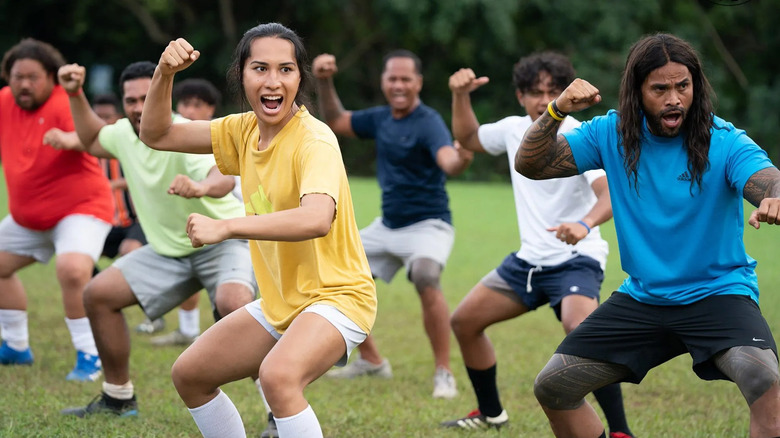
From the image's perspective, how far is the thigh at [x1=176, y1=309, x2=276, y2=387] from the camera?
13.9 ft

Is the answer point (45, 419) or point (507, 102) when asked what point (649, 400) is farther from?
point (507, 102)

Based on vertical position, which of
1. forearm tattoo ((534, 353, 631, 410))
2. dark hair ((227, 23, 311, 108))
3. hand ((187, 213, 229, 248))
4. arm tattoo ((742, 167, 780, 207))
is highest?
dark hair ((227, 23, 311, 108))

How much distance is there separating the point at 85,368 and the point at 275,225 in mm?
3973

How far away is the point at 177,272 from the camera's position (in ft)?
19.7

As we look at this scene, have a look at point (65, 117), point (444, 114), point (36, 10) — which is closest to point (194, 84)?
point (65, 117)

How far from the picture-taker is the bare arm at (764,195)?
3673mm

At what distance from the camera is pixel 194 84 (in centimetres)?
838

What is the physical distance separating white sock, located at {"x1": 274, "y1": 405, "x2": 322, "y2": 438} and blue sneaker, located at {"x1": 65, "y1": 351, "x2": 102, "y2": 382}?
3.51 meters

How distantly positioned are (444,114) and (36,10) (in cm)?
1349

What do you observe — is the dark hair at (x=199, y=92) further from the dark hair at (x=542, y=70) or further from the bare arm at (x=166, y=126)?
the bare arm at (x=166, y=126)

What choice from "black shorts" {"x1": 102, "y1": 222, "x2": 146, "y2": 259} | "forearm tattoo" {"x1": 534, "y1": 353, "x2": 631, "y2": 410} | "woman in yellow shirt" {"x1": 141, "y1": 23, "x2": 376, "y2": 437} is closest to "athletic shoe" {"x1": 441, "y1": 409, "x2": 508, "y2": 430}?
"forearm tattoo" {"x1": 534, "y1": 353, "x2": 631, "y2": 410}

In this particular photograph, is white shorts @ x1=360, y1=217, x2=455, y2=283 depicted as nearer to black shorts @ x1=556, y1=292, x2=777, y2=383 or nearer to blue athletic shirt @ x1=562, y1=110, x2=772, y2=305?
black shorts @ x1=556, y1=292, x2=777, y2=383

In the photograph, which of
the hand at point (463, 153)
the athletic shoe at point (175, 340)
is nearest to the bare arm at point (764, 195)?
the hand at point (463, 153)

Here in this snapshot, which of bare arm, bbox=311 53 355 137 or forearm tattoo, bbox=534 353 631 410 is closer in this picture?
forearm tattoo, bbox=534 353 631 410
